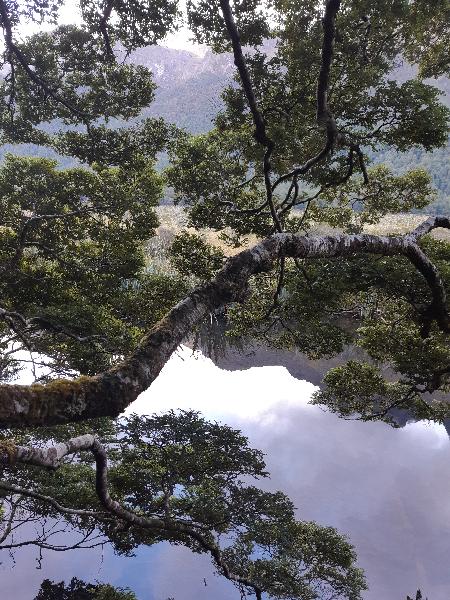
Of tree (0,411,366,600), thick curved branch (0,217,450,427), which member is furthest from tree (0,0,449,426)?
tree (0,411,366,600)

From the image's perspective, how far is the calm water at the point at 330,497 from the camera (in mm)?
14109

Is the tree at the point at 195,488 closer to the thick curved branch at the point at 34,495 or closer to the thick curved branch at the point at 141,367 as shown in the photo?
the thick curved branch at the point at 34,495

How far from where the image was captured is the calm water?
46.3 feet

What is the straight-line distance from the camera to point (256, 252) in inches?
91.9

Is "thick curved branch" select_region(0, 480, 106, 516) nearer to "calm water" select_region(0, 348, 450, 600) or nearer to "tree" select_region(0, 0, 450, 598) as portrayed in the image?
"tree" select_region(0, 0, 450, 598)

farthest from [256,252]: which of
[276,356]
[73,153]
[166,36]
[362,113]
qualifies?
[276,356]

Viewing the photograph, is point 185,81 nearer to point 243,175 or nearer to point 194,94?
point 194,94

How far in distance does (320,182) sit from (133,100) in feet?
13.4

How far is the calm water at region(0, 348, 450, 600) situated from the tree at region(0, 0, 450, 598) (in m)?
7.12

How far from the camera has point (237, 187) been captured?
6699 mm

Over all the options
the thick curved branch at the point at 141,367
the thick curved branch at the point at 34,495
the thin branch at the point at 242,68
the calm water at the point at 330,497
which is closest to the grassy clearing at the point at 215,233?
the calm water at the point at 330,497

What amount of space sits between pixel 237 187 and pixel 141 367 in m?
5.42

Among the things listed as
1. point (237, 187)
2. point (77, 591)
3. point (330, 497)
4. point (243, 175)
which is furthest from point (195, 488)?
point (330, 497)

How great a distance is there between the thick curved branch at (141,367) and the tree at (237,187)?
1754 mm
